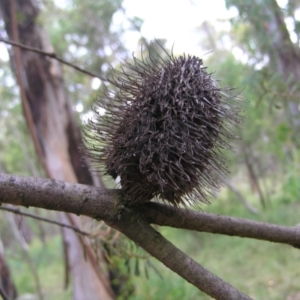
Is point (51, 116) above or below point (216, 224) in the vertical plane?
above

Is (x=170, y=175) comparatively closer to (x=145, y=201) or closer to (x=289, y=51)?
(x=145, y=201)

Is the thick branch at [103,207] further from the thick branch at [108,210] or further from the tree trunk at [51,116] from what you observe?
the tree trunk at [51,116]

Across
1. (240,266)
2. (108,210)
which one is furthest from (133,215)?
(240,266)

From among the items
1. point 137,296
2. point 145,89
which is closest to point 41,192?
point 145,89

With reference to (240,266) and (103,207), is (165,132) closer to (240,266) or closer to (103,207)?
(103,207)

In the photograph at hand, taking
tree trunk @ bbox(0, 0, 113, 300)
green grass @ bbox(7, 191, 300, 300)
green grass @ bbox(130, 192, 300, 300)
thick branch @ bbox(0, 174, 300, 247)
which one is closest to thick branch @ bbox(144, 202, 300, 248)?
thick branch @ bbox(0, 174, 300, 247)
